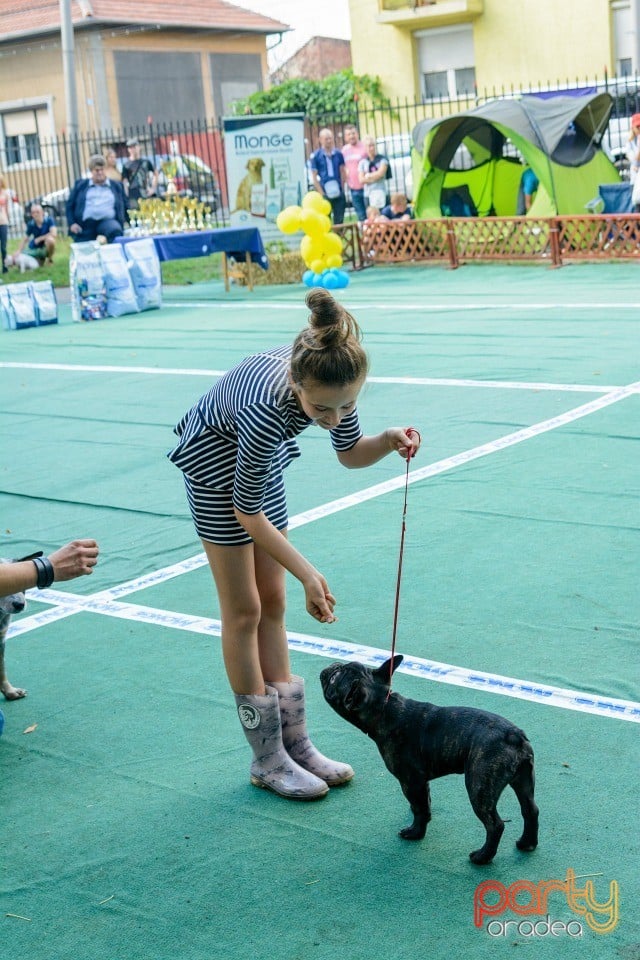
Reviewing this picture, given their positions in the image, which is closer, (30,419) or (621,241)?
(30,419)

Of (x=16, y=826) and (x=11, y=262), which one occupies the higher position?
(x=11, y=262)

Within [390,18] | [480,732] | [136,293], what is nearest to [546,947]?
[480,732]

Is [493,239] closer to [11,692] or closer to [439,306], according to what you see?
[439,306]

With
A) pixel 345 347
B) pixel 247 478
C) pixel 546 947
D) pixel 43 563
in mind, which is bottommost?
pixel 546 947

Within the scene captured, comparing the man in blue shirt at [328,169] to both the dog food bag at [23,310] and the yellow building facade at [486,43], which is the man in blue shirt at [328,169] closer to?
the dog food bag at [23,310]

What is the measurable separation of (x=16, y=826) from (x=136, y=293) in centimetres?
1364

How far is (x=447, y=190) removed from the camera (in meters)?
20.3

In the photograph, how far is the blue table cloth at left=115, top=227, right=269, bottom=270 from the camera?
1678 cm

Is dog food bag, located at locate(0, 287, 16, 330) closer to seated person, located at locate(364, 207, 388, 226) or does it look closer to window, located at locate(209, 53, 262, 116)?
seated person, located at locate(364, 207, 388, 226)

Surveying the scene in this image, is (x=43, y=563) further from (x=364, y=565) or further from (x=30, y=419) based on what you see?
(x=30, y=419)

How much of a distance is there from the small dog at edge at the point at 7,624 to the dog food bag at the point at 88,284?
12145 mm

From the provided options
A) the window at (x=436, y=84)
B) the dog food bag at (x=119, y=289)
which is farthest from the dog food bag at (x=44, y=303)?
the window at (x=436, y=84)

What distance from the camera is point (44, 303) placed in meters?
15.8

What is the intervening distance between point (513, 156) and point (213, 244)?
20.4 feet
